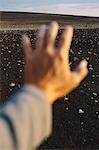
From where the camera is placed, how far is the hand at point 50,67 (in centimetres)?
99

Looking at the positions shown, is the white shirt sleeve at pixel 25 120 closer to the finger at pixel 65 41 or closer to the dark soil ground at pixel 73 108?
the finger at pixel 65 41

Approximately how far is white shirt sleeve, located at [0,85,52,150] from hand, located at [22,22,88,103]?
2.8 inches

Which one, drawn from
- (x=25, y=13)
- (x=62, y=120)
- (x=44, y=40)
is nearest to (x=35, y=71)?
(x=44, y=40)

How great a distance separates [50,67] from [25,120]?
0.17 m

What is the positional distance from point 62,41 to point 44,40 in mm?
51

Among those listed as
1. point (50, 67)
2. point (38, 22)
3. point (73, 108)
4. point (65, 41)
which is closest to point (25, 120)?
point (50, 67)

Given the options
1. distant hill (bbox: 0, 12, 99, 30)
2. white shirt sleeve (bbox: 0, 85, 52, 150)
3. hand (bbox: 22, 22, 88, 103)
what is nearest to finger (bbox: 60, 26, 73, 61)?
hand (bbox: 22, 22, 88, 103)

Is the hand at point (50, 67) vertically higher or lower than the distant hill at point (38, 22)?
lower

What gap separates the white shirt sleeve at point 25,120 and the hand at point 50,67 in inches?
2.8

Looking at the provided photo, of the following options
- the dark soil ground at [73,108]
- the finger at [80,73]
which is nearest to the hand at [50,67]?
the finger at [80,73]

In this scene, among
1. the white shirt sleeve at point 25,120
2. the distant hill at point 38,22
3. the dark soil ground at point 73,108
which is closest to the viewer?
the white shirt sleeve at point 25,120

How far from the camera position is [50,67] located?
98cm

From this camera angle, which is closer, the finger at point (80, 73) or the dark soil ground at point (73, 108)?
the finger at point (80, 73)

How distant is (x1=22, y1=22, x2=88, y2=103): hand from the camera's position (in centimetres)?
99
